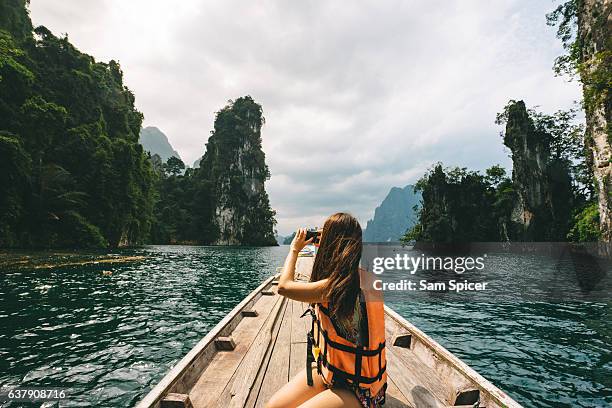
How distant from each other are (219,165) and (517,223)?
3243 inches

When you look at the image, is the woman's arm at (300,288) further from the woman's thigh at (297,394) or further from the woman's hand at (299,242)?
the woman's thigh at (297,394)

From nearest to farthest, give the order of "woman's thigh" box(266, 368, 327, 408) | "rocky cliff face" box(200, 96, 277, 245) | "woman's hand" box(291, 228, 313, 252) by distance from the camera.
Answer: "woman's thigh" box(266, 368, 327, 408) → "woman's hand" box(291, 228, 313, 252) → "rocky cliff face" box(200, 96, 277, 245)

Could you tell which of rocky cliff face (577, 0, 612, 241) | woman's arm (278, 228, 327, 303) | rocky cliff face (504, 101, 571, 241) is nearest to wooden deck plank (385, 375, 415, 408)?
woman's arm (278, 228, 327, 303)

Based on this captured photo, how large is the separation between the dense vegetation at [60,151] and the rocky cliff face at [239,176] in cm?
3797

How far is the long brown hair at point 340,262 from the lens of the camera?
216 cm

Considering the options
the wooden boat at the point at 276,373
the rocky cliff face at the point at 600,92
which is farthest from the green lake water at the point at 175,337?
the rocky cliff face at the point at 600,92

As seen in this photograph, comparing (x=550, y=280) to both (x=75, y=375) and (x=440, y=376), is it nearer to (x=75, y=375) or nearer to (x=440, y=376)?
(x=440, y=376)

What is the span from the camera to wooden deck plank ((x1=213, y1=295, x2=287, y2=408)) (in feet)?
10.2

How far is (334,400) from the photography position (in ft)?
7.00

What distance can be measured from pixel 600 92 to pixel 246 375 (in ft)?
89.6

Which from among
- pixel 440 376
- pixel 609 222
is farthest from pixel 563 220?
pixel 440 376

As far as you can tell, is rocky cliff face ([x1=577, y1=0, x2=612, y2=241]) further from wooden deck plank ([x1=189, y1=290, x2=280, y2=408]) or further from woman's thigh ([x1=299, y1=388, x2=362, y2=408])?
woman's thigh ([x1=299, y1=388, x2=362, y2=408])

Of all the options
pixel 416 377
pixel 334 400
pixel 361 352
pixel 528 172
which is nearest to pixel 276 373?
pixel 416 377

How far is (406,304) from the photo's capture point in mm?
12258
